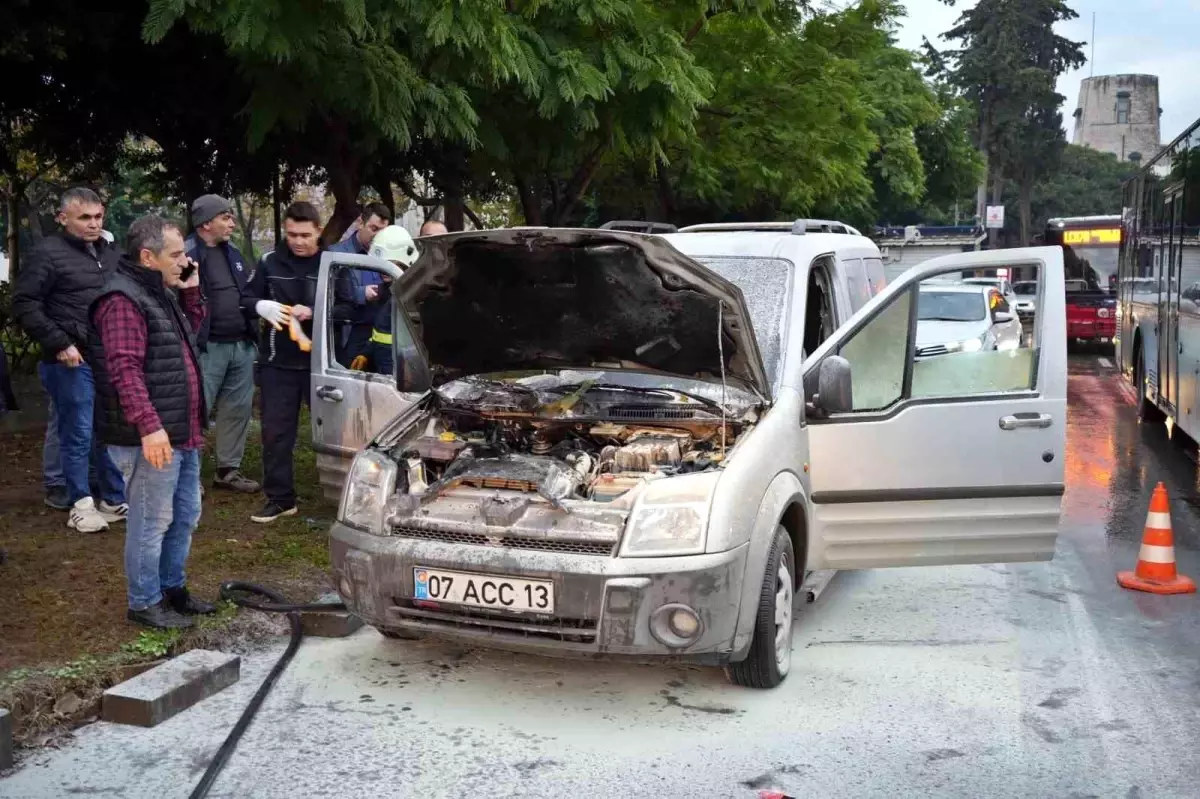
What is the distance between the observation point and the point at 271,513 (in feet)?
24.6

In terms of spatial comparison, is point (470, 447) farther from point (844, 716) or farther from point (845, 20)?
point (845, 20)

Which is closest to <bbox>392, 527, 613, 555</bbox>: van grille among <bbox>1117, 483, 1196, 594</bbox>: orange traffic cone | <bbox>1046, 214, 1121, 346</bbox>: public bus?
<bbox>1117, 483, 1196, 594</bbox>: orange traffic cone

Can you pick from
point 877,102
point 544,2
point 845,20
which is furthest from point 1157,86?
point 544,2

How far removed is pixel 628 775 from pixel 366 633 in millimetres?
1964

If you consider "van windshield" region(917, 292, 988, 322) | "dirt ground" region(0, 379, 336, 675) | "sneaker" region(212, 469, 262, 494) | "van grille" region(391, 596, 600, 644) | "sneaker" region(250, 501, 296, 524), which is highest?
"van windshield" region(917, 292, 988, 322)

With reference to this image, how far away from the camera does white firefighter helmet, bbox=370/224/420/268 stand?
7.66 metres

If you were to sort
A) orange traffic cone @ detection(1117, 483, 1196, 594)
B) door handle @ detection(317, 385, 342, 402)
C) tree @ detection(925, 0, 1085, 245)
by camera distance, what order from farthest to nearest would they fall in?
tree @ detection(925, 0, 1085, 245), door handle @ detection(317, 385, 342, 402), orange traffic cone @ detection(1117, 483, 1196, 594)

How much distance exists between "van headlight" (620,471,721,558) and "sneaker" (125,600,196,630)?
7.25ft

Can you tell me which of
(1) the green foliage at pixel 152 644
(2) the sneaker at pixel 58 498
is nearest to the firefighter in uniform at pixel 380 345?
(2) the sneaker at pixel 58 498

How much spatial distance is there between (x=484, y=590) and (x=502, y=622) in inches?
5.7

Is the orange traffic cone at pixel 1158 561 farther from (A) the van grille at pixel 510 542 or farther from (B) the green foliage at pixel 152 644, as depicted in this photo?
(B) the green foliage at pixel 152 644

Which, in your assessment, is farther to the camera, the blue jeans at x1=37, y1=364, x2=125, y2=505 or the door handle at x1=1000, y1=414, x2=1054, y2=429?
the blue jeans at x1=37, y1=364, x2=125, y2=505

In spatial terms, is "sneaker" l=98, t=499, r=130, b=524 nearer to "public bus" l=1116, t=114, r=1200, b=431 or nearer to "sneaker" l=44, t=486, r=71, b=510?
"sneaker" l=44, t=486, r=71, b=510

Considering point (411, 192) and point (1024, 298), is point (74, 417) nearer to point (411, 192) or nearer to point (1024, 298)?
point (411, 192)
